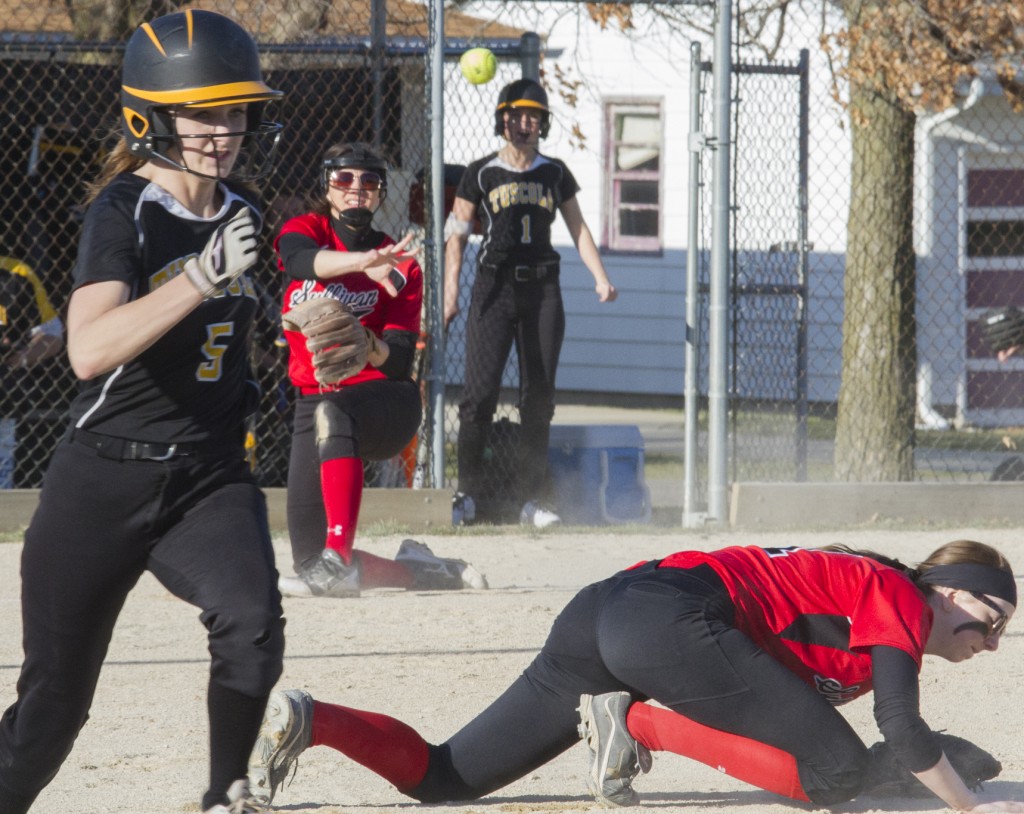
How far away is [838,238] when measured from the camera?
577 inches

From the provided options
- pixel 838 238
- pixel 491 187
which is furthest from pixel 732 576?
pixel 838 238

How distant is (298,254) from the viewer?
5.80 meters

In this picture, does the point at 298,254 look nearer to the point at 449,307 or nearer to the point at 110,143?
the point at 449,307

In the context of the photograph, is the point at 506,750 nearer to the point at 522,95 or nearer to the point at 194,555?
the point at 194,555

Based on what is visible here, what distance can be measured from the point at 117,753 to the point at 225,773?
1.20m

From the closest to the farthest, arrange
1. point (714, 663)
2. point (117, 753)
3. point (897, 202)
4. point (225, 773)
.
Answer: point (225, 773)
point (714, 663)
point (117, 753)
point (897, 202)

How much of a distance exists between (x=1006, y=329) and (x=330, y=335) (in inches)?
153

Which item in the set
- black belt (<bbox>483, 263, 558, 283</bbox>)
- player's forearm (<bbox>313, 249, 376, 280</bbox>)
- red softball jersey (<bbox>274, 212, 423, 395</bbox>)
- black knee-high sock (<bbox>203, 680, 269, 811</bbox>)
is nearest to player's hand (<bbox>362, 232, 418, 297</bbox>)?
player's forearm (<bbox>313, 249, 376, 280</bbox>)

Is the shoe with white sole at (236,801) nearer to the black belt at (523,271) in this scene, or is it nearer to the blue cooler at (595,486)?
the black belt at (523,271)

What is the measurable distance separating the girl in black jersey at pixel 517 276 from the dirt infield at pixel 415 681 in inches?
28.3

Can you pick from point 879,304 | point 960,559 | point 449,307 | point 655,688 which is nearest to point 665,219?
point 879,304

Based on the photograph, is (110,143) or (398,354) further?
(110,143)

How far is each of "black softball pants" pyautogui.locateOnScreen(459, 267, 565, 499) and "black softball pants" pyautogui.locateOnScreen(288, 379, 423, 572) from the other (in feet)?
5.10

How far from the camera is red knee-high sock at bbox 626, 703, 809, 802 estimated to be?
11.2 ft
